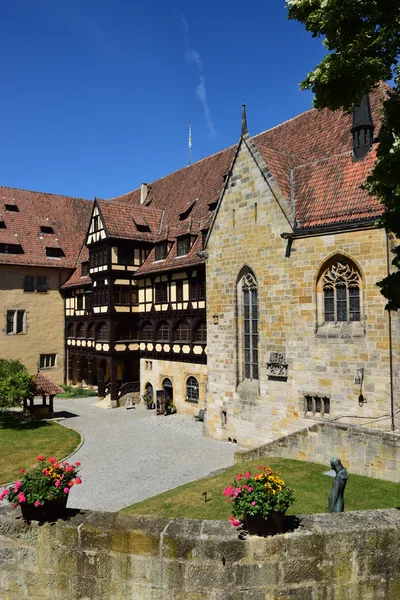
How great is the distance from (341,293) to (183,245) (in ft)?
41.8

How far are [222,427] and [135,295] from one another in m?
13.3

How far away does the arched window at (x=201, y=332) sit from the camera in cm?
2581

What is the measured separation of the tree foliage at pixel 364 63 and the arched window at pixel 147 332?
896 inches

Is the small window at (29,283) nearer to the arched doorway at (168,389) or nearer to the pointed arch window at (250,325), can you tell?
the arched doorway at (168,389)

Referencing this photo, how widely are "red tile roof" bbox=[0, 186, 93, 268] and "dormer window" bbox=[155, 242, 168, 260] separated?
1207 centimetres

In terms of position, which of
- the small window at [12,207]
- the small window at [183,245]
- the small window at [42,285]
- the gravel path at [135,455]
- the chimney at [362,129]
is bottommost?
the gravel path at [135,455]

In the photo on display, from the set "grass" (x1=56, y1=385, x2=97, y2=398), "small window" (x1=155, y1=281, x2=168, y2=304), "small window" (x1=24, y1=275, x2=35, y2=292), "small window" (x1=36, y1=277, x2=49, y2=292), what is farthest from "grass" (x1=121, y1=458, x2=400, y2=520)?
"small window" (x1=36, y1=277, x2=49, y2=292)

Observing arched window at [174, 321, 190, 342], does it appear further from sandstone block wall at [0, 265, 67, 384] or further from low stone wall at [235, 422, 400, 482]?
sandstone block wall at [0, 265, 67, 384]

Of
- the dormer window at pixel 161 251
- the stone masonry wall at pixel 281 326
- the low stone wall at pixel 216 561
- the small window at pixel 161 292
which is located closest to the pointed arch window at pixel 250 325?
the stone masonry wall at pixel 281 326

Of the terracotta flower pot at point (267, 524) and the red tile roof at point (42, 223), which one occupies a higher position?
the red tile roof at point (42, 223)

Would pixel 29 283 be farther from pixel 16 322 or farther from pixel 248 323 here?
pixel 248 323

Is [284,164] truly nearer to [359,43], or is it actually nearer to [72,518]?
[359,43]

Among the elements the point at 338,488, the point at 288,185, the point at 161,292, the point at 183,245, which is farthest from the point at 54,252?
the point at 338,488

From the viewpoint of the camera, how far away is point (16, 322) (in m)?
36.8
